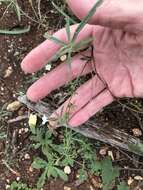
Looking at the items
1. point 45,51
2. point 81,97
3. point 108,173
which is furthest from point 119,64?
point 108,173

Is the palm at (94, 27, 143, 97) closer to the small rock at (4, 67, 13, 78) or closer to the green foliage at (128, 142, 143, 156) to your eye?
the green foliage at (128, 142, 143, 156)

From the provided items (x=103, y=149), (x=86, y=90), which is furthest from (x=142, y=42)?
(x=103, y=149)

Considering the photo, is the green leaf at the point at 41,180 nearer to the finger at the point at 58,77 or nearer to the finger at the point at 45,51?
the finger at the point at 58,77

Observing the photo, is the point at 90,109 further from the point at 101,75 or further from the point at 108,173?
the point at 108,173

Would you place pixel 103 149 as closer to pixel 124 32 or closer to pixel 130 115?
pixel 130 115

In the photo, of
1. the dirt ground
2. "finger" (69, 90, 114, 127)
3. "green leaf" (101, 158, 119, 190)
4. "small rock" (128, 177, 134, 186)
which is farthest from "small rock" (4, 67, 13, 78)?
"small rock" (128, 177, 134, 186)

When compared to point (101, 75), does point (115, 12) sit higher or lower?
higher
